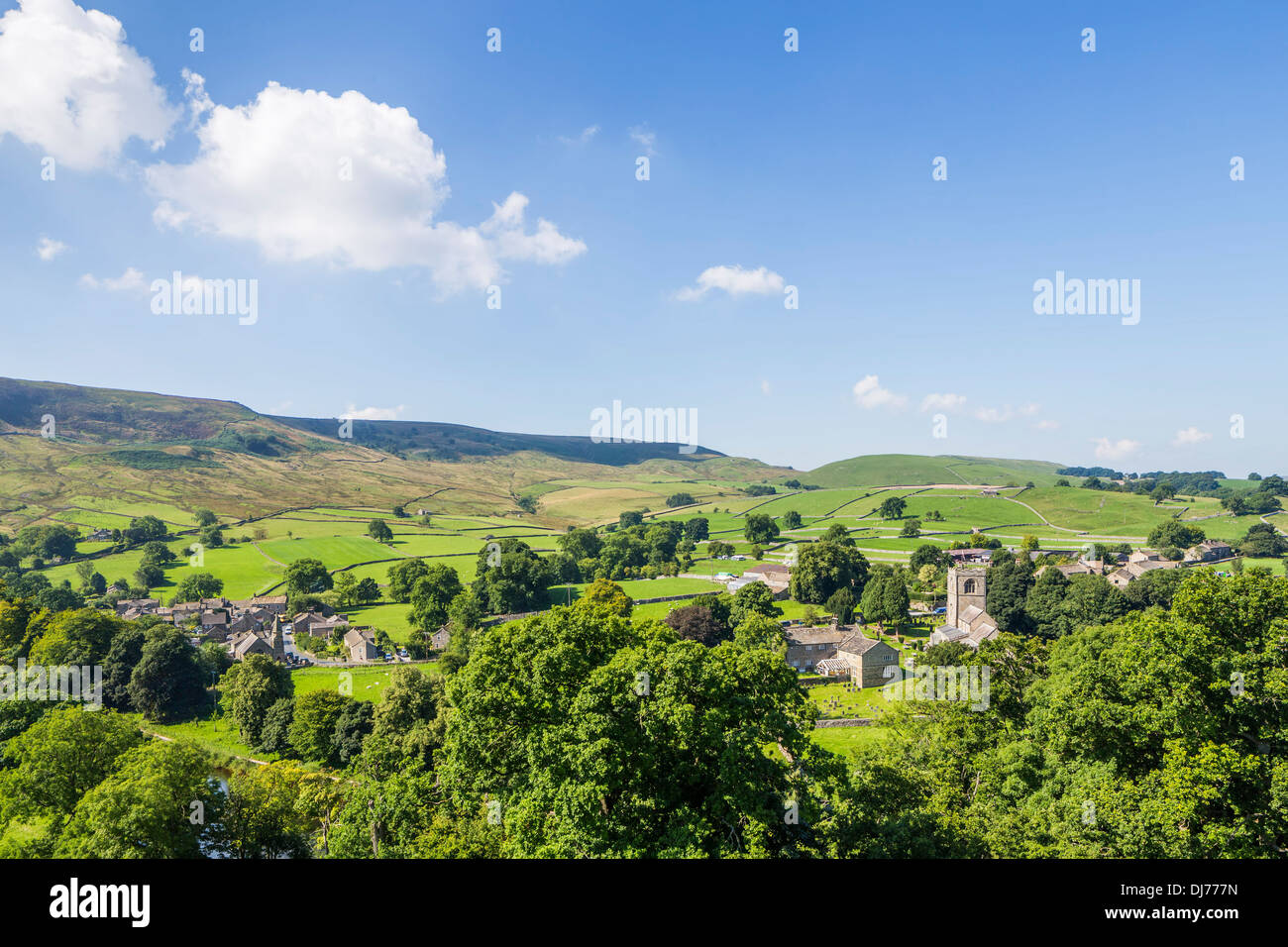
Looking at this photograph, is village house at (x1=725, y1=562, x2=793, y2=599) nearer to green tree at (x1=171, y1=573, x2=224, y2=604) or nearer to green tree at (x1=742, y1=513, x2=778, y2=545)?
green tree at (x1=742, y1=513, x2=778, y2=545)

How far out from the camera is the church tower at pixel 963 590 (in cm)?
7488

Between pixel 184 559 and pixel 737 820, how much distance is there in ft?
392

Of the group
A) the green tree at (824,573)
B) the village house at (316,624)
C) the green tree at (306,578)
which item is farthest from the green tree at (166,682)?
the green tree at (824,573)

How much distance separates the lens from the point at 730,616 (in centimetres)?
7062

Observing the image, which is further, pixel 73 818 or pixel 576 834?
pixel 73 818

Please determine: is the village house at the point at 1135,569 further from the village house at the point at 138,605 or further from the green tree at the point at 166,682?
the village house at the point at 138,605

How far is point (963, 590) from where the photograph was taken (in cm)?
7594

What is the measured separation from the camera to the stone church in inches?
2719

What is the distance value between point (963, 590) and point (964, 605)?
72.2 inches

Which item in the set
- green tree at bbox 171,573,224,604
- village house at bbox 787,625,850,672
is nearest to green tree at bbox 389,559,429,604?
green tree at bbox 171,573,224,604

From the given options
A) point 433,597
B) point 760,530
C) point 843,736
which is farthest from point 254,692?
point 760,530
